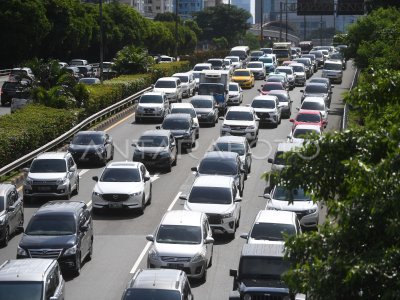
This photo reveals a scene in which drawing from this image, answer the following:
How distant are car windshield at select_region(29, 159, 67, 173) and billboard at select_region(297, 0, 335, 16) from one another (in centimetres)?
4893

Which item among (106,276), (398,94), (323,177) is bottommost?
(106,276)

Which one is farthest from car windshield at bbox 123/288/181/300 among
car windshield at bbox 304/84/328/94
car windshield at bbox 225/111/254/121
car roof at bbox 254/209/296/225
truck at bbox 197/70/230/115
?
car windshield at bbox 304/84/328/94

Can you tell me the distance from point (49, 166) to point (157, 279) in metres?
14.1

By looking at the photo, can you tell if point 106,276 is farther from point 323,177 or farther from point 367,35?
point 367,35

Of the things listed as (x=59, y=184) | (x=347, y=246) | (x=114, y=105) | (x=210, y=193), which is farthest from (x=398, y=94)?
(x=114, y=105)

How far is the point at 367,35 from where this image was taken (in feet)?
198

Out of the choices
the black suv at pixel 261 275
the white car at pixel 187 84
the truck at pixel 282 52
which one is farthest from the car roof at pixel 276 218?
the truck at pixel 282 52

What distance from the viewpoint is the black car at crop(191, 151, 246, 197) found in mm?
32656

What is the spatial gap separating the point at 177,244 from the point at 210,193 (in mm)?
5212

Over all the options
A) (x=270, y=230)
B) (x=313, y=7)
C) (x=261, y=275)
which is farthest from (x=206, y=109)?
(x=313, y=7)

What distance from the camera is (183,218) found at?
79.5 ft

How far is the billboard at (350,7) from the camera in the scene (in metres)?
76.5

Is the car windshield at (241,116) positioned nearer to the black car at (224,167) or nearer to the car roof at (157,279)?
the black car at (224,167)

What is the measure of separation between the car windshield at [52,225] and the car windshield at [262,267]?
500 centimetres
